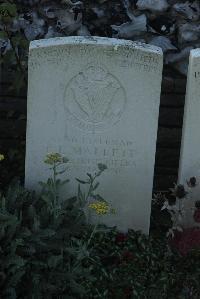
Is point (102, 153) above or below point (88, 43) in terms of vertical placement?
below

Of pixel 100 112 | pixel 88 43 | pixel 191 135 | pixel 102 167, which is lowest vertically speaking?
pixel 102 167

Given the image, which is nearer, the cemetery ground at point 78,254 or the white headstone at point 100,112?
the cemetery ground at point 78,254

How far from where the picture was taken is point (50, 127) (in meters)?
3.71

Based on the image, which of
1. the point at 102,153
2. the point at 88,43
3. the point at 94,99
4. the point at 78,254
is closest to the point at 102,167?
the point at 102,153

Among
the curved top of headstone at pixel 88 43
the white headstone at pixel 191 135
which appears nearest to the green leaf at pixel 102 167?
the white headstone at pixel 191 135

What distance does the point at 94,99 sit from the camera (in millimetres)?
3648

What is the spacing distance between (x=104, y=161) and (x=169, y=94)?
1.29 meters

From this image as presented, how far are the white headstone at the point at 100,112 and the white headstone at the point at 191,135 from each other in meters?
0.19

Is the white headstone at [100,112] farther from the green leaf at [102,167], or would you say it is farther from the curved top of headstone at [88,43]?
the green leaf at [102,167]

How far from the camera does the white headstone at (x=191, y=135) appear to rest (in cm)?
358

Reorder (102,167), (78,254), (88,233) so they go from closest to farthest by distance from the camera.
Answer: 1. (78,254)
2. (102,167)
3. (88,233)

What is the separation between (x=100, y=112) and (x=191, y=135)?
1.92ft

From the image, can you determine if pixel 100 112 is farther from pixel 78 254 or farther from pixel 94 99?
pixel 78 254

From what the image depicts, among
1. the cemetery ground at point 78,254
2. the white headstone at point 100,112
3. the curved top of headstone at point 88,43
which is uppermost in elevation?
the curved top of headstone at point 88,43
